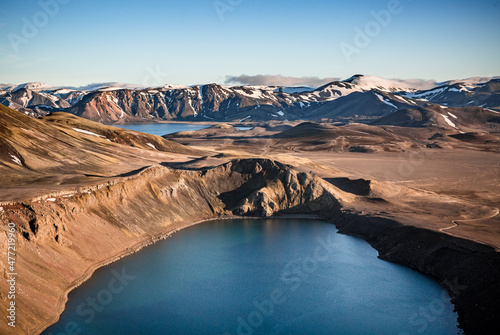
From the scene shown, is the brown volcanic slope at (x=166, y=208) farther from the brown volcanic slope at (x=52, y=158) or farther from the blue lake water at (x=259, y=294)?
the blue lake water at (x=259, y=294)

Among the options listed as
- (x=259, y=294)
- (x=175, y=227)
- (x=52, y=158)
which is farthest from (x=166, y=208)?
(x=52, y=158)

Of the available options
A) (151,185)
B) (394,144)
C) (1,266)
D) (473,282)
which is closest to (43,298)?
(1,266)

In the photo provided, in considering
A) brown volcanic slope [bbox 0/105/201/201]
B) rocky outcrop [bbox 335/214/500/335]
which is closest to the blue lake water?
rocky outcrop [bbox 335/214/500/335]

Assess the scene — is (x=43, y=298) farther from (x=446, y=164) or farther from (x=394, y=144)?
(x=394, y=144)

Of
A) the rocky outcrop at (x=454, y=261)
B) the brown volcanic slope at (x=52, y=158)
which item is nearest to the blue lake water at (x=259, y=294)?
the rocky outcrop at (x=454, y=261)

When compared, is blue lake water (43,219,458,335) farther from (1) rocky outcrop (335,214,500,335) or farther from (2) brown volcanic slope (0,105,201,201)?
(2) brown volcanic slope (0,105,201,201)

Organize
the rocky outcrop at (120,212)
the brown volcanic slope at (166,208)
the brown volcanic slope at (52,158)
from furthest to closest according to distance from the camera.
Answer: the brown volcanic slope at (52,158) → the brown volcanic slope at (166,208) → the rocky outcrop at (120,212)

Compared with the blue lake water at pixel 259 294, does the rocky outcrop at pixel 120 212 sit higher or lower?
higher

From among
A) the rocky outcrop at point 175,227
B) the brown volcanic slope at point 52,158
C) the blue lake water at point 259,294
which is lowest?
the blue lake water at point 259,294
